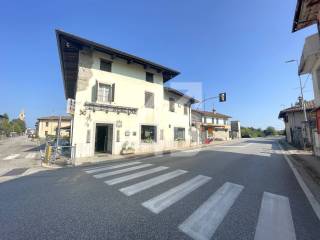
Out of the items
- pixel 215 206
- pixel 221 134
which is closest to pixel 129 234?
pixel 215 206

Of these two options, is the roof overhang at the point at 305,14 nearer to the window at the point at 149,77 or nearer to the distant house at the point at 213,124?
the window at the point at 149,77

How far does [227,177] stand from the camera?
6.45 metres

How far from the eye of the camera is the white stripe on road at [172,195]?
3902 millimetres

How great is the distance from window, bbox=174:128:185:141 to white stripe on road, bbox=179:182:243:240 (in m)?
16.1

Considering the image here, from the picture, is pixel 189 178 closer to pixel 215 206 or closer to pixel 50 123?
pixel 215 206

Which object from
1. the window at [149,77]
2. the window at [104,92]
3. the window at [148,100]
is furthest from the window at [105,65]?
the window at [148,100]

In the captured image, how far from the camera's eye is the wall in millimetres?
12617

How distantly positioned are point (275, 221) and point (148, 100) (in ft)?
49.2

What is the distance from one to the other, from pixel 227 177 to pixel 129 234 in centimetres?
478

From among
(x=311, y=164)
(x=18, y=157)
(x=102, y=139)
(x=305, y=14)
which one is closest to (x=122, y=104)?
(x=102, y=139)

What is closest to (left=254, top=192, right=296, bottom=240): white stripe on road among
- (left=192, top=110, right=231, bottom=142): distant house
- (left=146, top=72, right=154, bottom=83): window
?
(left=146, top=72, right=154, bottom=83): window

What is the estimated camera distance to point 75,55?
14.3 meters

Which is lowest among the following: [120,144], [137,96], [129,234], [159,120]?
[129,234]

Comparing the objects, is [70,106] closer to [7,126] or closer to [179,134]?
[179,134]
